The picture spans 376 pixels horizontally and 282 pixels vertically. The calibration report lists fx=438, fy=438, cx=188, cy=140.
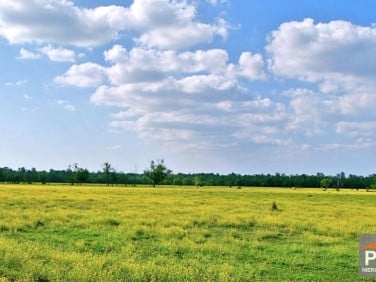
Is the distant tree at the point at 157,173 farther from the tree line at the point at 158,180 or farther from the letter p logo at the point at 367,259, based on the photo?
the letter p logo at the point at 367,259

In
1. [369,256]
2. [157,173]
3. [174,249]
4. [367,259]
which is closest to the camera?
[367,259]

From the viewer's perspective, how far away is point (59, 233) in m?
22.8

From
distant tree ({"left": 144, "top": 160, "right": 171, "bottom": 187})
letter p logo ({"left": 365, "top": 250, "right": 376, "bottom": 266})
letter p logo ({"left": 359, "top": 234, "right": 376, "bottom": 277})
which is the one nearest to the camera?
letter p logo ({"left": 359, "top": 234, "right": 376, "bottom": 277})

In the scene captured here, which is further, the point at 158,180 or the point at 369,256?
the point at 158,180

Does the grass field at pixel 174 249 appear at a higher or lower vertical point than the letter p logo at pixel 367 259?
lower

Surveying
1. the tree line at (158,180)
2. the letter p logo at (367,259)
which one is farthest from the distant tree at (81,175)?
the letter p logo at (367,259)

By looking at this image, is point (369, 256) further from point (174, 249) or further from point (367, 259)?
point (174, 249)

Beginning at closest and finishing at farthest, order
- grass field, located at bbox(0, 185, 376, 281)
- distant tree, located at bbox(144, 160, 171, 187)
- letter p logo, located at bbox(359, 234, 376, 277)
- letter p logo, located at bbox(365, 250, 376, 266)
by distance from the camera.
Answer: grass field, located at bbox(0, 185, 376, 281) → letter p logo, located at bbox(359, 234, 376, 277) → letter p logo, located at bbox(365, 250, 376, 266) → distant tree, located at bbox(144, 160, 171, 187)

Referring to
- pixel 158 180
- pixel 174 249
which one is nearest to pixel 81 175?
pixel 158 180

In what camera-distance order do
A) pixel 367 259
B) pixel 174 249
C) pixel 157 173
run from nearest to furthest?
pixel 367 259
pixel 174 249
pixel 157 173

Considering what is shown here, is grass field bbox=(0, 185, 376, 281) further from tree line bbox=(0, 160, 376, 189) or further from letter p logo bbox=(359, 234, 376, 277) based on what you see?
tree line bbox=(0, 160, 376, 189)

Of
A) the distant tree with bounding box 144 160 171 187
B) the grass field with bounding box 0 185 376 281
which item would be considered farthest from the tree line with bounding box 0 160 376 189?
the grass field with bounding box 0 185 376 281

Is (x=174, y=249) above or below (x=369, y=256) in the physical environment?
below

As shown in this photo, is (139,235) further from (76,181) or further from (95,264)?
(76,181)
